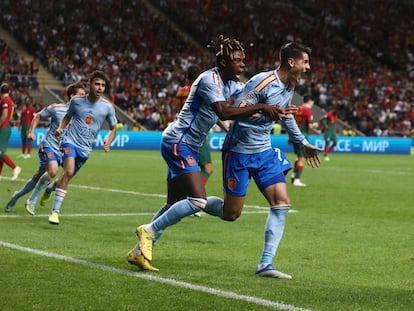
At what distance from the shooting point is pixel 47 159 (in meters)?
→ 13.7

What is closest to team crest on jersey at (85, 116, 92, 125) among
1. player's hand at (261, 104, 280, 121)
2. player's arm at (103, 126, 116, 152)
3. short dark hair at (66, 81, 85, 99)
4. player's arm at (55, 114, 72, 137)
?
player's arm at (55, 114, 72, 137)

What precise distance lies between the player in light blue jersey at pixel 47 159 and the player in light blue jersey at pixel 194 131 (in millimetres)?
4993

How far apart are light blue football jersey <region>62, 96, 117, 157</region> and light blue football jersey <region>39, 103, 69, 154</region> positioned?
1249 millimetres

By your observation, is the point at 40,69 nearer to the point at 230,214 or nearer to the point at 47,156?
the point at 47,156

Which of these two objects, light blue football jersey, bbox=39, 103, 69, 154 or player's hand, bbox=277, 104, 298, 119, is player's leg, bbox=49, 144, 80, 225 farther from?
player's hand, bbox=277, 104, 298, 119

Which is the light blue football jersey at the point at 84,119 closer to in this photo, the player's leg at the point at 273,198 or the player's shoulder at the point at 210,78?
the player's shoulder at the point at 210,78

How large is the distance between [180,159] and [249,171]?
0.74 meters

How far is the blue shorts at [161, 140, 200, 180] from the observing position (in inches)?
344

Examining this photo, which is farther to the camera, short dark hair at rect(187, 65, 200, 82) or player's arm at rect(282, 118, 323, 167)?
short dark hair at rect(187, 65, 200, 82)

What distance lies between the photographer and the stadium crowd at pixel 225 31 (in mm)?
46938

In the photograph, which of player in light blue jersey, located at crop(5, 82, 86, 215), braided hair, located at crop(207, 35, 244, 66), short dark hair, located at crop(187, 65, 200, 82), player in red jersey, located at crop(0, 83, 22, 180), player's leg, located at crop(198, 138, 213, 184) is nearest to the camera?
braided hair, located at crop(207, 35, 244, 66)

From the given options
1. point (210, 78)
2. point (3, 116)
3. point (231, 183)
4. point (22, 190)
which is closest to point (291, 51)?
point (210, 78)

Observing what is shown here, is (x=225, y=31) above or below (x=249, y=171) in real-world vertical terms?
above

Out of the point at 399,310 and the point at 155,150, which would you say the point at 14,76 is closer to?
the point at 155,150
